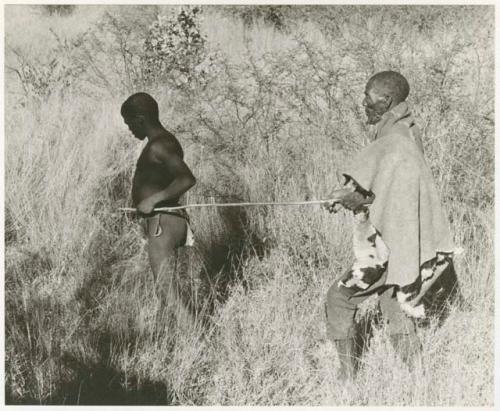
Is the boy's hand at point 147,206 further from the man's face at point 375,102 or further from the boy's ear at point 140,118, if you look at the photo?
the man's face at point 375,102

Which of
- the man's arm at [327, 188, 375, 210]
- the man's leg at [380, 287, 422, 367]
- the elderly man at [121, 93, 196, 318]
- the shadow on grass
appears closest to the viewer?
the man's arm at [327, 188, 375, 210]

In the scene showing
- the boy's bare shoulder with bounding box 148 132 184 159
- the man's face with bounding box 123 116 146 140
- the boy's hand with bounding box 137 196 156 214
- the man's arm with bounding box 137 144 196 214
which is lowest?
the boy's hand with bounding box 137 196 156 214

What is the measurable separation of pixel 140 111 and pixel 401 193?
1.18 meters

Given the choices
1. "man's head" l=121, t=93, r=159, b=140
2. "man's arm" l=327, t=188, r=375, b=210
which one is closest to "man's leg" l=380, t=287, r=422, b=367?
"man's arm" l=327, t=188, r=375, b=210

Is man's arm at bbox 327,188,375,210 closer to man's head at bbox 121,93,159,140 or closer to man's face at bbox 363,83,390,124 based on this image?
man's face at bbox 363,83,390,124

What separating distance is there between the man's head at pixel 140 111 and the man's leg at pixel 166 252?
403mm

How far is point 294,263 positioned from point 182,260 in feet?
2.15

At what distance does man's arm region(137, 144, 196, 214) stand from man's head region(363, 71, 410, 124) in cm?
83

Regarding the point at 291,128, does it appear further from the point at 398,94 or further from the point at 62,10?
the point at 62,10

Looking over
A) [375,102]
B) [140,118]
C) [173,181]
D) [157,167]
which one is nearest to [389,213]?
[375,102]

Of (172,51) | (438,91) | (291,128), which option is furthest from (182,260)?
(172,51)

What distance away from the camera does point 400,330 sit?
260cm

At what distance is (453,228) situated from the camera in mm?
3814

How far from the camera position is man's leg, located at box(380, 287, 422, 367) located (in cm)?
259
